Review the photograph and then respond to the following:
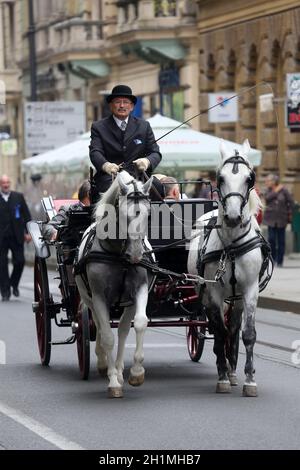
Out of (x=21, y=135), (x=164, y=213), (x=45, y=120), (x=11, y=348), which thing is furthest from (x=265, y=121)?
(x=21, y=135)

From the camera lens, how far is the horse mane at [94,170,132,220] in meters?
11.9

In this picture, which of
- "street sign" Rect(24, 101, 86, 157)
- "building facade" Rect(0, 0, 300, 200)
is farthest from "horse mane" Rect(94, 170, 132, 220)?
"street sign" Rect(24, 101, 86, 157)

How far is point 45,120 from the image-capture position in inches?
1726

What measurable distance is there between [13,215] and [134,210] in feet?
43.2

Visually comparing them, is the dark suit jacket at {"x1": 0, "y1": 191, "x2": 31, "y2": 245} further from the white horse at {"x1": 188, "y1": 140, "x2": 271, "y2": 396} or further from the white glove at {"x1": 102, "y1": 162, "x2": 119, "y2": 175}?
the white horse at {"x1": 188, "y1": 140, "x2": 271, "y2": 396}

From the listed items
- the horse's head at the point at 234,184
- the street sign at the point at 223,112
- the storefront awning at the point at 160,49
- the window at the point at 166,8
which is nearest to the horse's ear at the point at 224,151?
the horse's head at the point at 234,184

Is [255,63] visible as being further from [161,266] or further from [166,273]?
[166,273]

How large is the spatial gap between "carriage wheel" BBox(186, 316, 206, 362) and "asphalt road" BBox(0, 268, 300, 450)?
0.35 feet

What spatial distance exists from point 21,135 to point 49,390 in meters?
53.7

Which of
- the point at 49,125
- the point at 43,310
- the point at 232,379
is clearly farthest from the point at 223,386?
the point at 49,125

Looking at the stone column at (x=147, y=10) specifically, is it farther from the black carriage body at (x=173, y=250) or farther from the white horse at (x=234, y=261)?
the white horse at (x=234, y=261)

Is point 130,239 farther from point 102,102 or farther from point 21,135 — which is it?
point 21,135

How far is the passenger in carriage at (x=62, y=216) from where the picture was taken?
1390 cm

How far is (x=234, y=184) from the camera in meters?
A: 11.7
